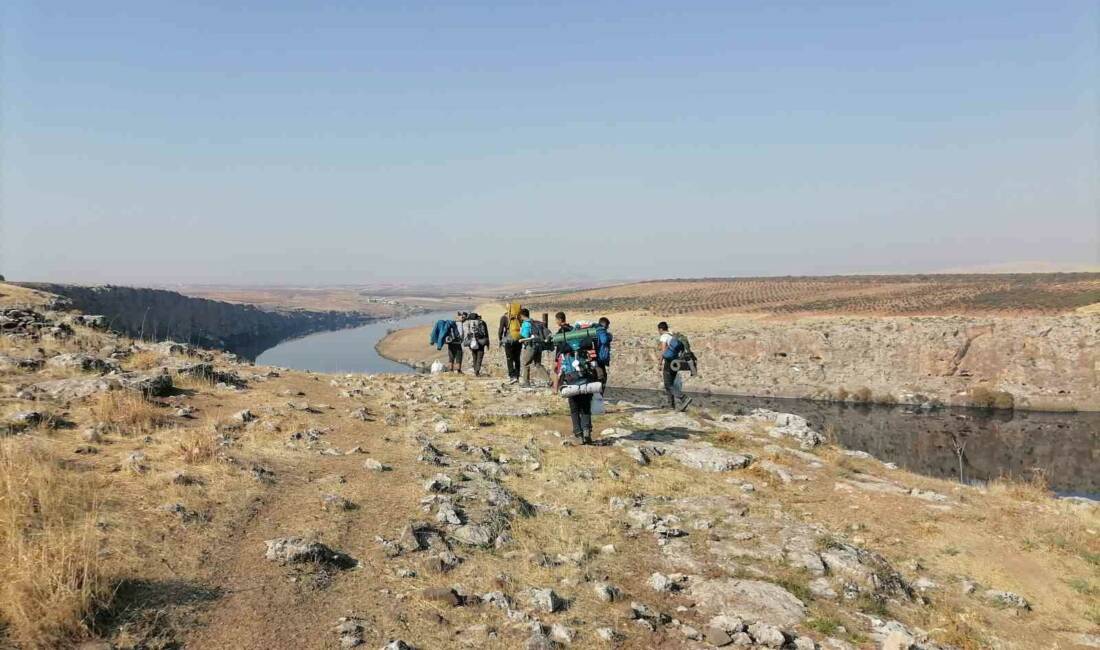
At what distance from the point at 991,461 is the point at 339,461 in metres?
25.8

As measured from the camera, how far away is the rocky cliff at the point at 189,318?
A: 5497cm

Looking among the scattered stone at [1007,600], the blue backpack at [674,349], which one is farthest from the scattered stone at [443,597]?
the blue backpack at [674,349]

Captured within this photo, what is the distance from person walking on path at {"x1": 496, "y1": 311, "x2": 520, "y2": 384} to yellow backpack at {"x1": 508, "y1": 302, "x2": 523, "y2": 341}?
19 cm

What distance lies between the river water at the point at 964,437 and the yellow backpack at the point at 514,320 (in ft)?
30.7

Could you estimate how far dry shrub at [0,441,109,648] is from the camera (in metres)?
3.76

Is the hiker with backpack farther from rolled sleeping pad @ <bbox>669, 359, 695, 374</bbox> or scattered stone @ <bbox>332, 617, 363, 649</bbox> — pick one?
scattered stone @ <bbox>332, 617, 363, 649</bbox>

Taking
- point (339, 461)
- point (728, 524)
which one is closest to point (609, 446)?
point (728, 524)

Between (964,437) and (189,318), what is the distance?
81907 mm

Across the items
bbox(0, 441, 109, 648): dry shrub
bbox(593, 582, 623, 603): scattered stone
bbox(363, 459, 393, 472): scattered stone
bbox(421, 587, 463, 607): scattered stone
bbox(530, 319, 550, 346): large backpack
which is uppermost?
bbox(530, 319, 550, 346): large backpack

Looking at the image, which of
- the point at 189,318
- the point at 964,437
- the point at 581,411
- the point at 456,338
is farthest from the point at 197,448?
the point at 189,318

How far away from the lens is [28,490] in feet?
17.5

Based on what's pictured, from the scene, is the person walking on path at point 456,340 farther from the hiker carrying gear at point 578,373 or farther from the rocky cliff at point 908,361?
the rocky cliff at point 908,361

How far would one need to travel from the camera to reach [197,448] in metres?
7.67

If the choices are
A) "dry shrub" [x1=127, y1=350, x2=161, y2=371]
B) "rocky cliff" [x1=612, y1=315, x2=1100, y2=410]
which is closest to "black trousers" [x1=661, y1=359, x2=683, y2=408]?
"dry shrub" [x1=127, y1=350, x2=161, y2=371]
